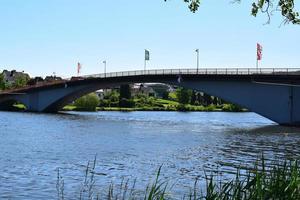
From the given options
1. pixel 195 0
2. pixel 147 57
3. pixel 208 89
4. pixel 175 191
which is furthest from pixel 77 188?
pixel 147 57

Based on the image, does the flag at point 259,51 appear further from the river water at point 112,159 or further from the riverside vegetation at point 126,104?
the riverside vegetation at point 126,104

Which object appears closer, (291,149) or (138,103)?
(291,149)

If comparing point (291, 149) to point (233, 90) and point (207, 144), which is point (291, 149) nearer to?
point (207, 144)

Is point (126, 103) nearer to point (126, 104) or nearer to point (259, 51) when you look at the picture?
point (126, 104)

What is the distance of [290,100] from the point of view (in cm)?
7112

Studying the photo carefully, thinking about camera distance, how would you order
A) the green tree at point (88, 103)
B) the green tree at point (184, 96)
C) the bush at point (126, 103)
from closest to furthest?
the green tree at point (88, 103), the bush at point (126, 103), the green tree at point (184, 96)

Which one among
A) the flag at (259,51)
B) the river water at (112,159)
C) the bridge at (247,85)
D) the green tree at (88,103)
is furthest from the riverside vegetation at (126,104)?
the river water at (112,159)

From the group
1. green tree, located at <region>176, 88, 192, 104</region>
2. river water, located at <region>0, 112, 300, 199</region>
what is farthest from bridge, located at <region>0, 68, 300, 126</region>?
green tree, located at <region>176, 88, 192, 104</region>

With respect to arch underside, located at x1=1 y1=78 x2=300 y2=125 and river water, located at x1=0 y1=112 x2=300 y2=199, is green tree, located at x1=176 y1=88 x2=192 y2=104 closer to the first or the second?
arch underside, located at x1=1 y1=78 x2=300 y2=125

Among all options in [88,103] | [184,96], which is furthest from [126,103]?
[184,96]

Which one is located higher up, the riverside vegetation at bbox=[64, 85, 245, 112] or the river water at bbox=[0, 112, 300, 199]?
the riverside vegetation at bbox=[64, 85, 245, 112]

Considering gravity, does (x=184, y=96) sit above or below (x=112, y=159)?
above

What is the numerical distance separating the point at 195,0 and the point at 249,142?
33.3 m

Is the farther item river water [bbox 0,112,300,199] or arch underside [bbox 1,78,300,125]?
arch underside [bbox 1,78,300,125]
